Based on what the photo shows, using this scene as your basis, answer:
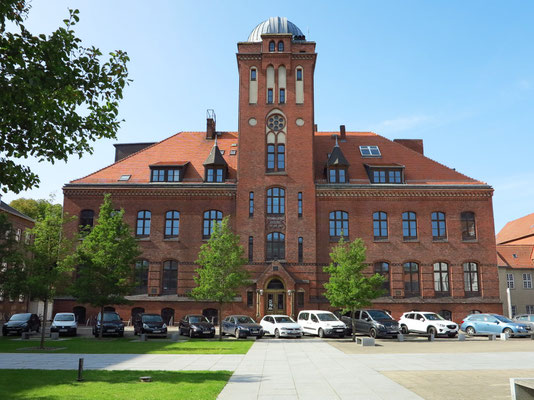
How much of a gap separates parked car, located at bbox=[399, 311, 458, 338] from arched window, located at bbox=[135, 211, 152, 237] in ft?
67.6

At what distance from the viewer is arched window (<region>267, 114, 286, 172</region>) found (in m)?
37.6

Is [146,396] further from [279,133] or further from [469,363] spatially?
[279,133]

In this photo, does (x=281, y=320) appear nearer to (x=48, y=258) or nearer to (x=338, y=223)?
(x=338, y=223)

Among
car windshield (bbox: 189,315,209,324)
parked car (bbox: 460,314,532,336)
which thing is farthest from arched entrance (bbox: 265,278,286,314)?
parked car (bbox: 460,314,532,336)

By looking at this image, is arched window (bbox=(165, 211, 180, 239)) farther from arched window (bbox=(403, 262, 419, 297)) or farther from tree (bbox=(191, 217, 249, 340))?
arched window (bbox=(403, 262, 419, 297))

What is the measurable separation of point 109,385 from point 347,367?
7.73 meters

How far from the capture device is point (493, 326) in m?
29.1

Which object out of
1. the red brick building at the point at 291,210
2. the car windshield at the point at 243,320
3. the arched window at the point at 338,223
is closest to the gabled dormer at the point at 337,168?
the red brick building at the point at 291,210

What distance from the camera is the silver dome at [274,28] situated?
40.3m

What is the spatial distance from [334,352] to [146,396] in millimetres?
11718

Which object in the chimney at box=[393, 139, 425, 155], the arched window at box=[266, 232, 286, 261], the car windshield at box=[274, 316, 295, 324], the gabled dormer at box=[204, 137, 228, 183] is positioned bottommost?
the car windshield at box=[274, 316, 295, 324]

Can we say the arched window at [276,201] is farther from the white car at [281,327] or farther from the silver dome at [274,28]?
the silver dome at [274,28]

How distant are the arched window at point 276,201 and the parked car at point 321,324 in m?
9.17

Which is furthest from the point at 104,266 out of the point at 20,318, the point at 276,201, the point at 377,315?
the point at 377,315
